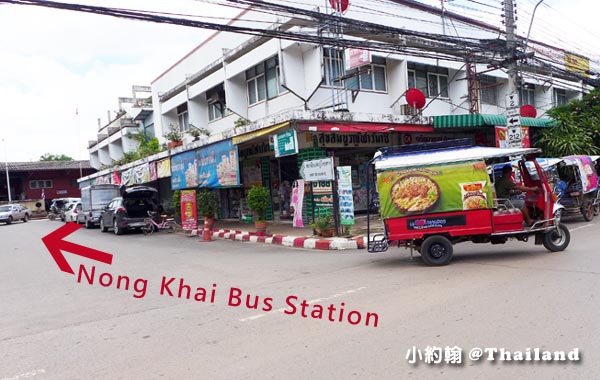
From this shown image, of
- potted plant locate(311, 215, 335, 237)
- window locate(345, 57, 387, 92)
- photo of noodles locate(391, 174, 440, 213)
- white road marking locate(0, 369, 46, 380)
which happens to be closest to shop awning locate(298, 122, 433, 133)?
window locate(345, 57, 387, 92)

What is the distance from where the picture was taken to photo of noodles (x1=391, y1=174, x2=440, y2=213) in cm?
846

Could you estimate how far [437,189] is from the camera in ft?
27.7

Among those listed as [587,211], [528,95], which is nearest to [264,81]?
[587,211]

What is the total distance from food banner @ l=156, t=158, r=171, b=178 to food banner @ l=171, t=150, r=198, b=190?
0.56 m

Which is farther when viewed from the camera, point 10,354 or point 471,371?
point 10,354

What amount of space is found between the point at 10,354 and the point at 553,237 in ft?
29.1

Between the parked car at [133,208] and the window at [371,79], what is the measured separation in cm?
972

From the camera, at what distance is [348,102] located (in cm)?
1672

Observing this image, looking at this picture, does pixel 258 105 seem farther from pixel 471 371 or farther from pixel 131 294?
pixel 471 371

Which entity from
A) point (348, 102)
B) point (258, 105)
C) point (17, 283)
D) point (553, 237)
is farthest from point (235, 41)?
point (553, 237)

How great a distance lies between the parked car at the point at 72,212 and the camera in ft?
93.8

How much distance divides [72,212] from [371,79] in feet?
70.8

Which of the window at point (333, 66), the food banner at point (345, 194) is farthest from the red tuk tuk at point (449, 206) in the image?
the window at point (333, 66)

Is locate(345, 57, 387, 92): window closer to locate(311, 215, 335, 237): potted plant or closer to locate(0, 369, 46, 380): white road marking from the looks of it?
locate(311, 215, 335, 237): potted plant
